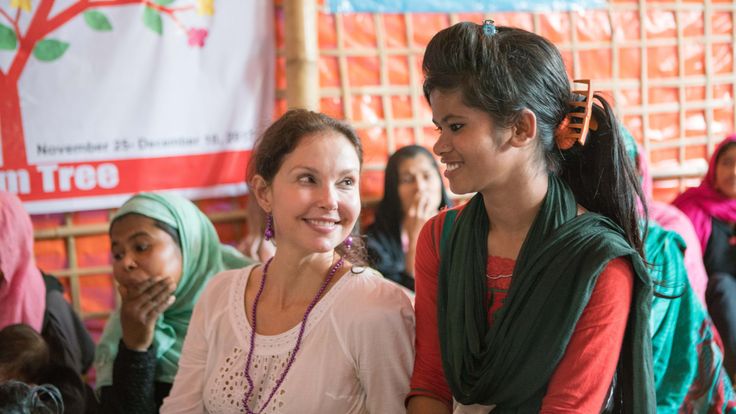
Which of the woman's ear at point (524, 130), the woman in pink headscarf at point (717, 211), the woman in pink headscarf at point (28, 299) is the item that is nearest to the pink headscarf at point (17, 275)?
the woman in pink headscarf at point (28, 299)

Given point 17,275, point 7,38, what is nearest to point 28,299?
point 17,275

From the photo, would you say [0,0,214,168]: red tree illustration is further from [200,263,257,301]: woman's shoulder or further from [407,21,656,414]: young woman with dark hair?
[407,21,656,414]: young woman with dark hair

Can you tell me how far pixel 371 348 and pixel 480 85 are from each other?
0.51m

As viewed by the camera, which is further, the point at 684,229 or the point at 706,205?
the point at 706,205

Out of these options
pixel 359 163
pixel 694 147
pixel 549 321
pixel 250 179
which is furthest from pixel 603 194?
pixel 694 147

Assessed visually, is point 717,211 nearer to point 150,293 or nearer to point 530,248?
point 530,248

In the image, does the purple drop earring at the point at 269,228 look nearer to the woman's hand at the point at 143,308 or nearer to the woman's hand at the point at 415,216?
the woman's hand at the point at 143,308

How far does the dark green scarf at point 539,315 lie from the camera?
1312 mm

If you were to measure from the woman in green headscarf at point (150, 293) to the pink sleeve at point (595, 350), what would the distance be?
1.09m

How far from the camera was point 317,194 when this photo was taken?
1.50 m

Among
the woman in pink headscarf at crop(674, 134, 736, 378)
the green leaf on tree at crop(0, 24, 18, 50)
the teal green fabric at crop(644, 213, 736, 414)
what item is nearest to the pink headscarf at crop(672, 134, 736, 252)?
the woman in pink headscarf at crop(674, 134, 736, 378)

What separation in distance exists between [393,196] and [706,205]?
1353mm

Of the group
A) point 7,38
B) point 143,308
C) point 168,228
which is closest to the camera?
point 143,308

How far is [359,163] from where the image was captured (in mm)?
1583
